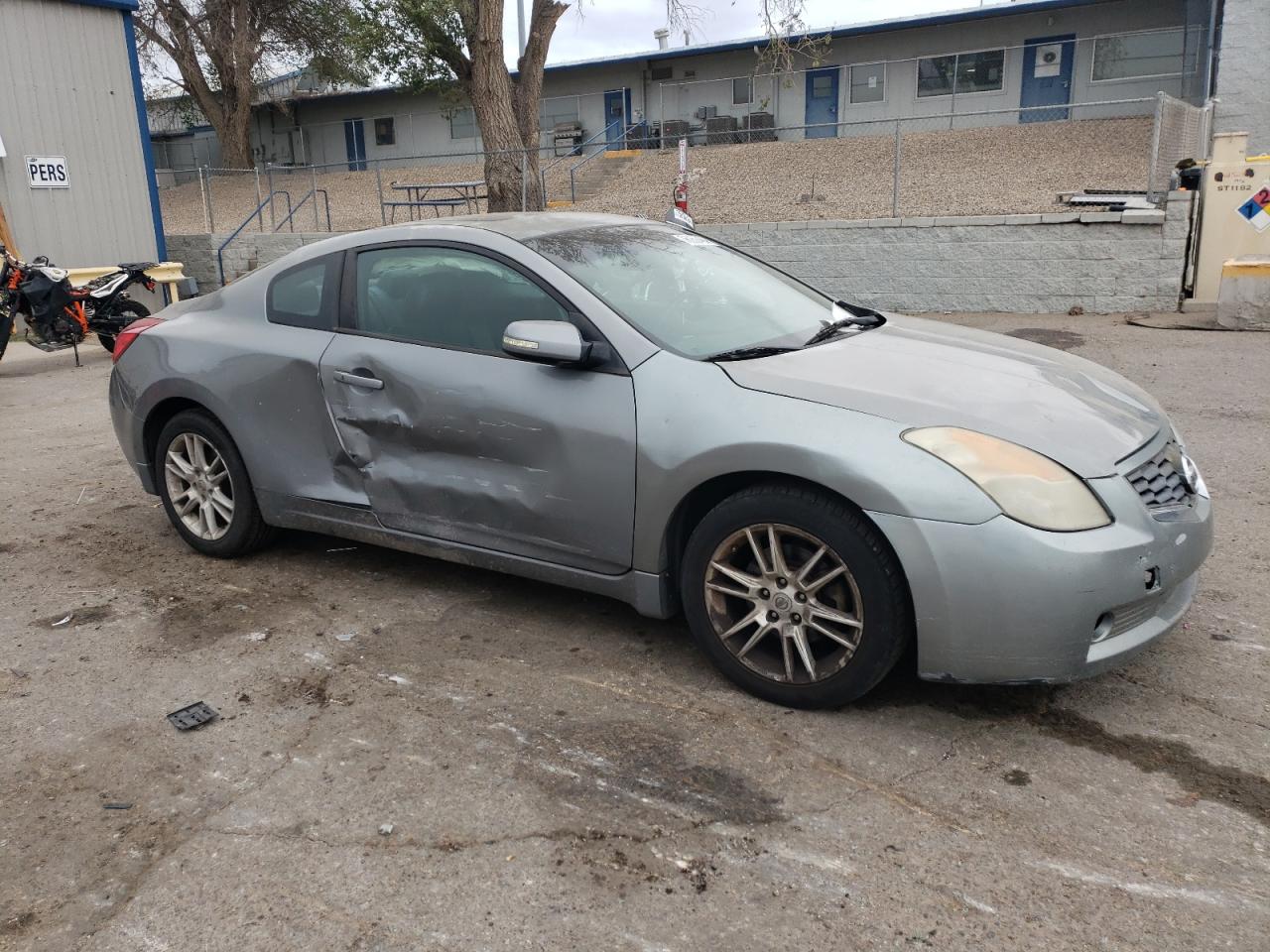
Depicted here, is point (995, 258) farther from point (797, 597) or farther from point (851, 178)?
point (797, 597)

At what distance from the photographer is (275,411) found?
172 inches

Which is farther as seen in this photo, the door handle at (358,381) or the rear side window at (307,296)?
the rear side window at (307,296)

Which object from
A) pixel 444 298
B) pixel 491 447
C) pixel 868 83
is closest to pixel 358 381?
pixel 444 298

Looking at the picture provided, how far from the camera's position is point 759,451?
10.4 feet

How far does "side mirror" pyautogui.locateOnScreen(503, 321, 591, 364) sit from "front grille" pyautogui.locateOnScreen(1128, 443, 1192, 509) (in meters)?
1.81

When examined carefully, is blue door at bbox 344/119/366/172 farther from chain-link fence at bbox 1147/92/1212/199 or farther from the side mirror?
the side mirror

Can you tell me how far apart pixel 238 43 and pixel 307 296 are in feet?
105

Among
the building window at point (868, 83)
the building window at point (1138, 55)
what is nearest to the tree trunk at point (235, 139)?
the building window at point (868, 83)

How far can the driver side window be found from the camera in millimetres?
3826

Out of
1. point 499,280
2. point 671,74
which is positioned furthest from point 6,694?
point 671,74

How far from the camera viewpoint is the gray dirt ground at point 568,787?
7.85 feet

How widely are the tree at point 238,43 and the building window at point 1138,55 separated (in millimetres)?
21348

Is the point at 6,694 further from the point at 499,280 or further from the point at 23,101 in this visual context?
the point at 23,101

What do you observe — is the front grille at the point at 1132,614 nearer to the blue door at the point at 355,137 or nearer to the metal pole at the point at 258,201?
the metal pole at the point at 258,201
